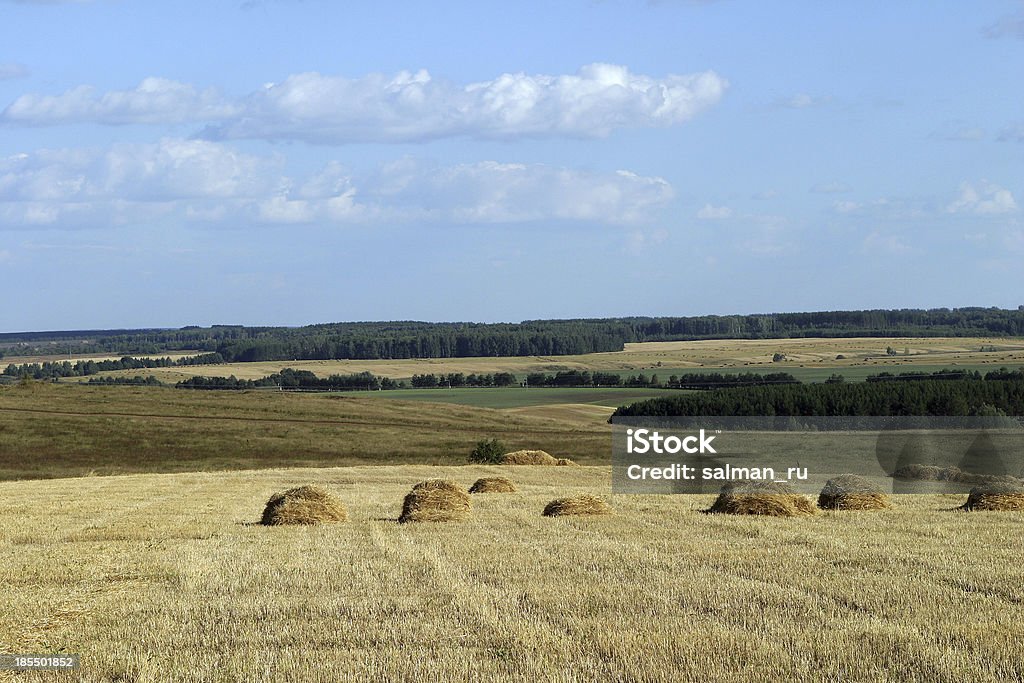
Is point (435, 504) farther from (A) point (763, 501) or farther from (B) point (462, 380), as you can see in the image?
(B) point (462, 380)

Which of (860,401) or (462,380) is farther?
(462,380)

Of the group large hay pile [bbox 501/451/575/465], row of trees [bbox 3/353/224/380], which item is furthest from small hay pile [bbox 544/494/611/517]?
row of trees [bbox 3/353/224/380]

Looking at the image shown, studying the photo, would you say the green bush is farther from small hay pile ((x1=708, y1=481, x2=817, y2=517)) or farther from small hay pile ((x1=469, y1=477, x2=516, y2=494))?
small hay pile ((x1=708, y1=481, x2=817, y2=517))

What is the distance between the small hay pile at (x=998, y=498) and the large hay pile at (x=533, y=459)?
2375 centimetres

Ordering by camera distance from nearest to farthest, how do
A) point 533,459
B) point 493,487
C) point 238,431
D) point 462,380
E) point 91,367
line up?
point 493,487 < point 533,459 < point 238,431 < point 462,380 < point 91,367

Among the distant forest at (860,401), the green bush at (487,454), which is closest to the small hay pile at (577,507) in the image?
the green bush at (487,454)

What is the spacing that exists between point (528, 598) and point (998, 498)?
44.0ft

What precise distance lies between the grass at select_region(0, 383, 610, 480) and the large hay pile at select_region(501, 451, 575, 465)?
10617 mm

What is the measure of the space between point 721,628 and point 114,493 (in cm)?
2432

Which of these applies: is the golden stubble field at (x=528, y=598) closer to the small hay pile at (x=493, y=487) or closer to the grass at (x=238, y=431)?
the small hay pile at (x=493, y=487)

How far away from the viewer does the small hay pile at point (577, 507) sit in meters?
21.7

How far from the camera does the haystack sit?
45812 mm

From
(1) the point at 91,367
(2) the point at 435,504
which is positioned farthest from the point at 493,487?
(1) the point at 91,367

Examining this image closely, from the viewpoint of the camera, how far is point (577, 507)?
21.9 metres
